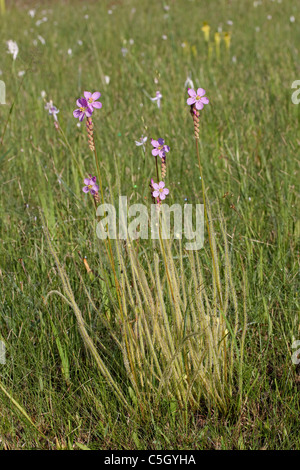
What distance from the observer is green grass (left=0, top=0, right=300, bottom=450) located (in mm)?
1461

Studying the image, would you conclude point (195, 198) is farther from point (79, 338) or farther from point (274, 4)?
point (274, 4)

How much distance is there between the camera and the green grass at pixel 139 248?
4.79 ft

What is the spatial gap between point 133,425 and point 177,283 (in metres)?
0.41

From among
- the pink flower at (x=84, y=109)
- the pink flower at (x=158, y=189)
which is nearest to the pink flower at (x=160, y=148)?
the pink flower at (x=158, y=189)

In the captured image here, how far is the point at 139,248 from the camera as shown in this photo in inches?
78.5

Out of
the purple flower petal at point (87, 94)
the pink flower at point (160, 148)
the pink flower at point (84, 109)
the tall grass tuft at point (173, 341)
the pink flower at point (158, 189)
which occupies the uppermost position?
the purple flower petal at point (87, 94)

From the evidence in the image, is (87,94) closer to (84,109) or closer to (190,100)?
(84,109)

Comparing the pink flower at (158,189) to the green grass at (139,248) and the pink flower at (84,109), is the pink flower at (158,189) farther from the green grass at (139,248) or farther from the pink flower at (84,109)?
the pink flower at (84,109)

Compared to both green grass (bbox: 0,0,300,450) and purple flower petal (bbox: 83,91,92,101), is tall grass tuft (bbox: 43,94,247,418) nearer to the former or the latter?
green grass (bbox: 0,0,300,450)

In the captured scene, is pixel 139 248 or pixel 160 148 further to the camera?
pixel 139 248

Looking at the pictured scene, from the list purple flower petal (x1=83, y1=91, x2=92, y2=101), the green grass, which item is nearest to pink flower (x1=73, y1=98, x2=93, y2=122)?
purple flower petal (x1=83, y1=91, x2=92, y2=101)

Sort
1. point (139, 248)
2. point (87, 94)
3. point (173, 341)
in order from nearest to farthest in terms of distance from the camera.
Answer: point (87, 94)
point (173, 341)
point (139, 248)

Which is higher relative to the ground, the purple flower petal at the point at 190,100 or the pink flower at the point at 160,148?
the purple flower petal at the point at 190,100

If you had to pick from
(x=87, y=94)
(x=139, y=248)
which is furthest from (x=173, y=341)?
(x=87, y=94)
